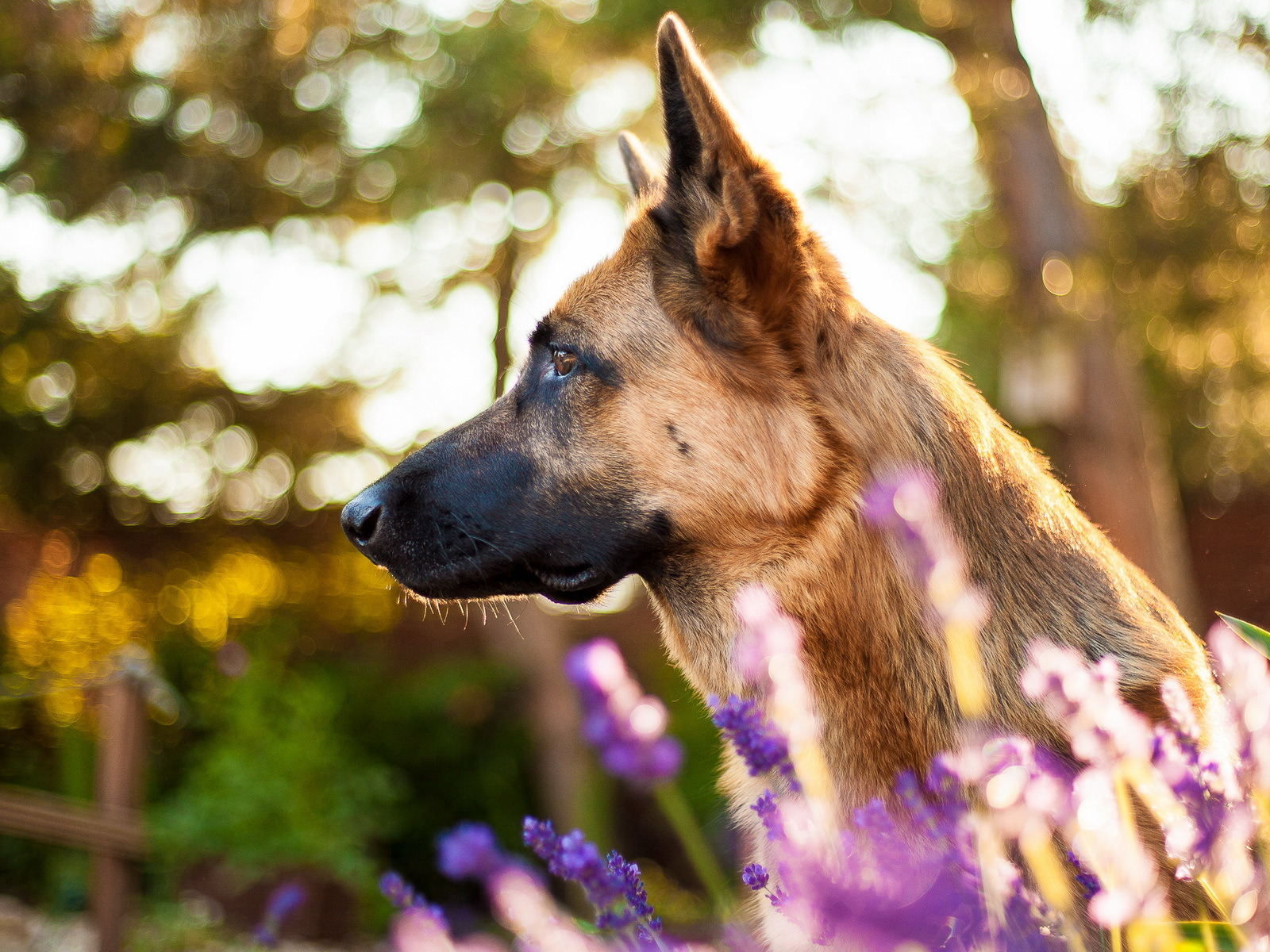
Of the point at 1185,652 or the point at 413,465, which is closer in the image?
the point at 1185,652

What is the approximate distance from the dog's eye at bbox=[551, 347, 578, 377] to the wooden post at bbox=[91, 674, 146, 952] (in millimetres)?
4160

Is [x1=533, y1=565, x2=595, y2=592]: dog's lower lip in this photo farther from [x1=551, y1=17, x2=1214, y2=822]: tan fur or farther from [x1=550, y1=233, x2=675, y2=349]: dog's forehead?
[x1=550, y1=233, x2=675, y2=349]: dog's forehead

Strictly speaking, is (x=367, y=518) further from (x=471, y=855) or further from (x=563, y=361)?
(x=471, y=855)

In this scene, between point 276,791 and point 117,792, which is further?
point 276,791

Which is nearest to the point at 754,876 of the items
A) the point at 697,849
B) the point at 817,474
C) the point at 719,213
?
the point at 697,849

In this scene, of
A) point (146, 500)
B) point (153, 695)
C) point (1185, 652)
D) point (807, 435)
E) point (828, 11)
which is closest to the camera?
point (1185, 652)

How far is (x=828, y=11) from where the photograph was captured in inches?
275

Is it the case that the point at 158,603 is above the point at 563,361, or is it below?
below

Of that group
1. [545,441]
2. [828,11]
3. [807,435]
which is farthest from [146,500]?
[807,435]

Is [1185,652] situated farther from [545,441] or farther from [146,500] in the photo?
[146,500]

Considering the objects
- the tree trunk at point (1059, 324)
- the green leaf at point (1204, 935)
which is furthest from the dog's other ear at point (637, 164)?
the tree trunk at point (1059, 324)

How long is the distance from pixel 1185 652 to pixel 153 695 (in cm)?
540

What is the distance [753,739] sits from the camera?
1086mm

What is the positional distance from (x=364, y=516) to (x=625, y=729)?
5.37ft
